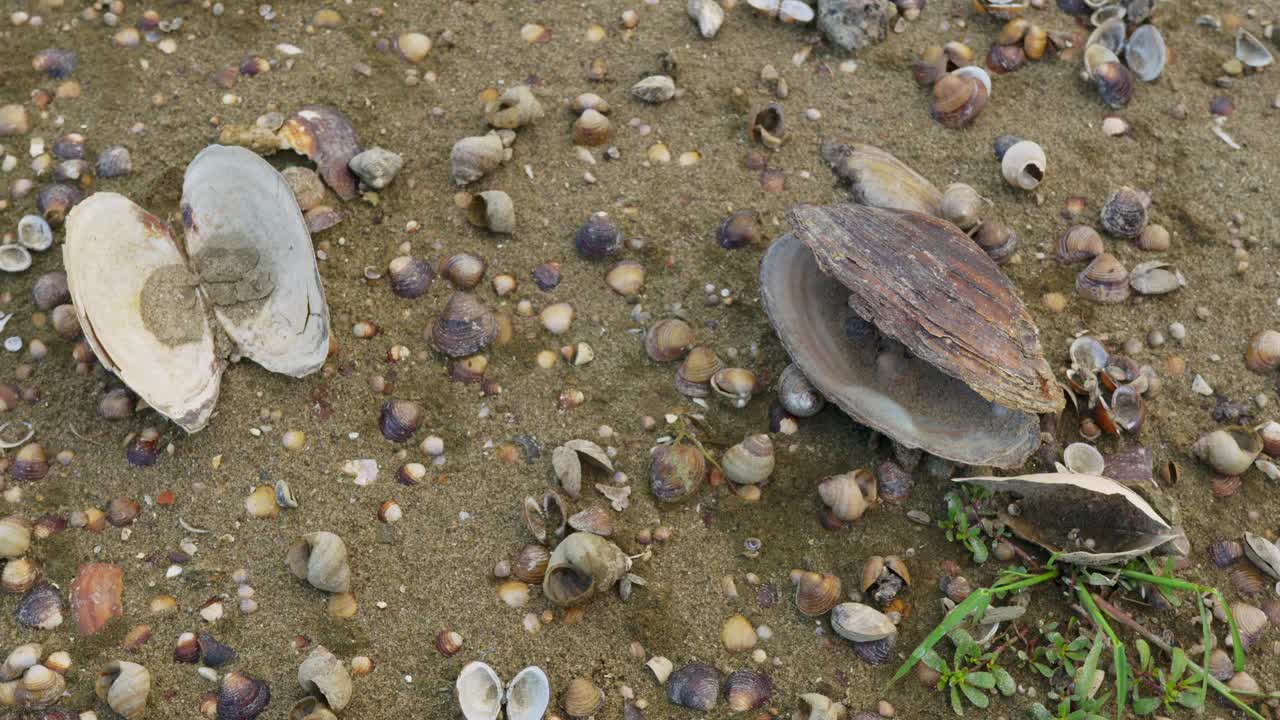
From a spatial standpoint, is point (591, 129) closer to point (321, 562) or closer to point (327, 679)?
point (321, 562)

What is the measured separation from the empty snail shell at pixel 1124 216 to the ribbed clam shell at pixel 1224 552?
1.30 meters

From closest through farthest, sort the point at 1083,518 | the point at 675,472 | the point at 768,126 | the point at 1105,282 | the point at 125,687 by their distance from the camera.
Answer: the point at 125,687 → the point at 1083,518 → the point at 675,472 → the point at 1105,282 → the point at 768,126

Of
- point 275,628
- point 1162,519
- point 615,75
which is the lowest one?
point 275,628

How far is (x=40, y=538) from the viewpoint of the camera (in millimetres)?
3189


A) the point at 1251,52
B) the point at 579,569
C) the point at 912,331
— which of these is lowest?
the point at 579,569

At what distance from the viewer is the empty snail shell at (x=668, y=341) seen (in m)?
3.55

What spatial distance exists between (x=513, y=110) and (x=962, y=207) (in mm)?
1854

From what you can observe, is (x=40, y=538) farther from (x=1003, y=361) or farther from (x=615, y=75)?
(x=1003, y=361)

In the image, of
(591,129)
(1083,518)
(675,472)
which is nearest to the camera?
(1083,518)

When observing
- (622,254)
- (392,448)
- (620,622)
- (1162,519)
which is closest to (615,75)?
(622,254)

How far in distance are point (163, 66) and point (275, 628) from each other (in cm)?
261

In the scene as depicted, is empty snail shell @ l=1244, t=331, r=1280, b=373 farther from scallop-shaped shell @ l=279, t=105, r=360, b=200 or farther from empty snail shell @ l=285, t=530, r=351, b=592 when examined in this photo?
scallop-shaped shell @ l=279, t=105, r=360, b=200

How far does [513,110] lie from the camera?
397cm

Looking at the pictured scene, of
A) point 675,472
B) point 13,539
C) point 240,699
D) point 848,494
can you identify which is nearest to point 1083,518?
point 848,494
